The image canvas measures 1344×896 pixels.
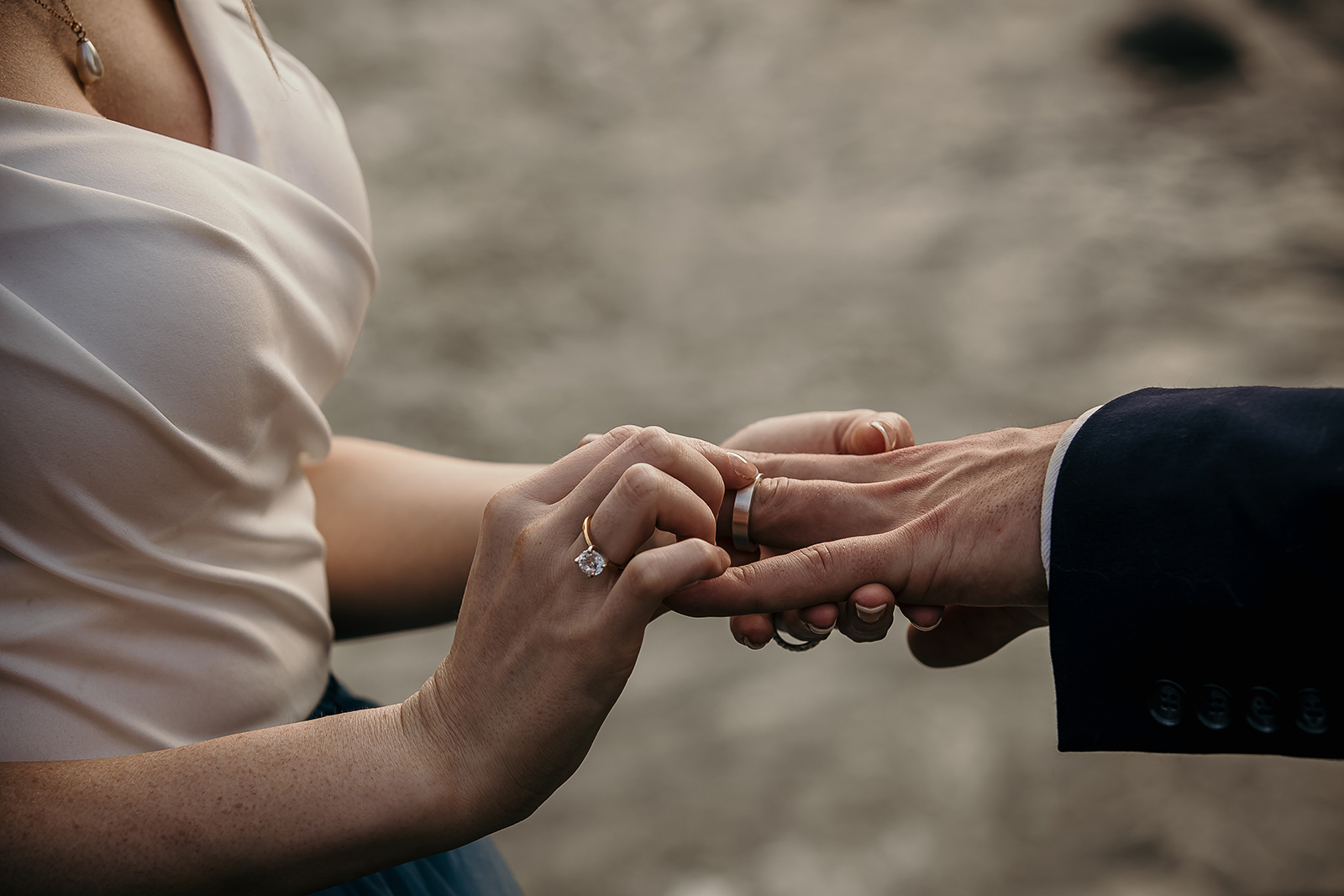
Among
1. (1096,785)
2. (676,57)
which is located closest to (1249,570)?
(1096,785)

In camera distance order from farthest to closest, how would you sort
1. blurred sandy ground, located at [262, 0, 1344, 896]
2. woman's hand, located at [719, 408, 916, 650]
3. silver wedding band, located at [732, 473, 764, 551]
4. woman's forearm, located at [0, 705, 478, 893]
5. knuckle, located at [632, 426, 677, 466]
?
blurred sandy ground, located at [262, 0, 1344, 896]
silver wedding band, located at [732, 473, 764, 551]
woman's hand, located at [719, 408, 916, 650]
knuckle, located at [632, 426, 677, 466]
woman's forearm, located at [0, 705, 478, 893]

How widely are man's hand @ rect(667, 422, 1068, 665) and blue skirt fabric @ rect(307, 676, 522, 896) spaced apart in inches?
14.7

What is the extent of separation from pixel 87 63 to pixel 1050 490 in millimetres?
856

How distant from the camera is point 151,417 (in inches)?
24.7

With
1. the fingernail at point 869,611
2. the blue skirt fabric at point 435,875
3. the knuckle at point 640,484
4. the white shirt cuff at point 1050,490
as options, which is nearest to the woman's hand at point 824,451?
the fingernail at point 869,611

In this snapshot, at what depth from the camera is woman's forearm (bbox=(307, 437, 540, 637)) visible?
0.92 meters

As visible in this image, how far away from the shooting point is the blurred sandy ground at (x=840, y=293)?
182 cm

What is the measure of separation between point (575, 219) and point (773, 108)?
36.0 inches

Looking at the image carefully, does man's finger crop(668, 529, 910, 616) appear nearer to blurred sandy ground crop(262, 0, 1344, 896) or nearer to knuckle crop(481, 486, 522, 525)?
knuckle crop(481, 486, 522, 525)

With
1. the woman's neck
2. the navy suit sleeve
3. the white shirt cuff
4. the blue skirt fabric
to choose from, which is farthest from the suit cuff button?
the woman's neck

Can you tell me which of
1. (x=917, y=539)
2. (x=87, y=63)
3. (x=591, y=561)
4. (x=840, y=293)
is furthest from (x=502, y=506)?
(x=840, y=293)

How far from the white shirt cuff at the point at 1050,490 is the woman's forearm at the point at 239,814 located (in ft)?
1.57

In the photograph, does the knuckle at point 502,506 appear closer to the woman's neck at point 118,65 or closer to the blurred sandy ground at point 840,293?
the woman's neck at point 118,65

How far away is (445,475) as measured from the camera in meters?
0.96
